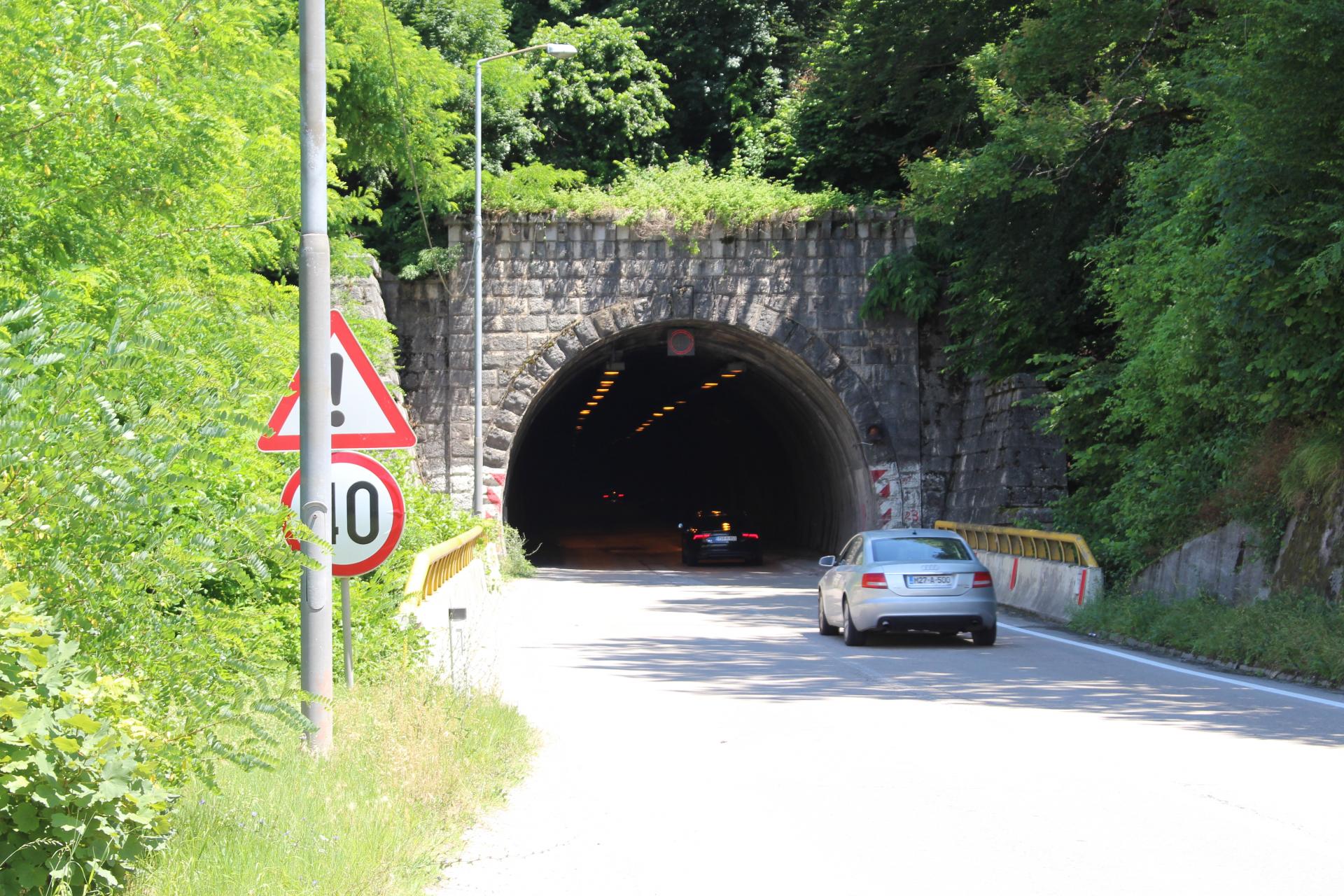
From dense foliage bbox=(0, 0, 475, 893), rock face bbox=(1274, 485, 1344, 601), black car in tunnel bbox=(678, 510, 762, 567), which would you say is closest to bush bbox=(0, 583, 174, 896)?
dense foliage bbox=(0, 0, 475, 893)

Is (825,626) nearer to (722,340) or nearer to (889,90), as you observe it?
(722,340)

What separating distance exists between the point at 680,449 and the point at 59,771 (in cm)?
6502

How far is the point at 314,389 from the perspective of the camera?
28.0ft

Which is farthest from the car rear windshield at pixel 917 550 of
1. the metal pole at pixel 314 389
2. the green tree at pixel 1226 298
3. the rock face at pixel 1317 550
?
the metal pole at pixel 314 389

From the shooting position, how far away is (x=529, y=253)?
3328cm

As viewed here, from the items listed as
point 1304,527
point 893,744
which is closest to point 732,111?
point 1304,527

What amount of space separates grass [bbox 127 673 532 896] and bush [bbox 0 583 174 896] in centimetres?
28

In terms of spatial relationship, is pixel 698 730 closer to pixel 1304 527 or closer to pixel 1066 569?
pixel 1304 527

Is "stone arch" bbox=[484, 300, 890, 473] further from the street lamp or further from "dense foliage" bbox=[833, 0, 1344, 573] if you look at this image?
the street lamp

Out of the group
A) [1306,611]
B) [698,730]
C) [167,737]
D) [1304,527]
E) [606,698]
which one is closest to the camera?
[167,737]

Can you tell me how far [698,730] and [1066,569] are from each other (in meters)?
11.9

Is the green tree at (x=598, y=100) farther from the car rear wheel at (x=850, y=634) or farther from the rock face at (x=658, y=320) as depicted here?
the car rear wheel at (x=850, y=634)

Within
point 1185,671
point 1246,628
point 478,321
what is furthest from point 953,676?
point 478,321

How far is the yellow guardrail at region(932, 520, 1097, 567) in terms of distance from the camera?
21469mm
